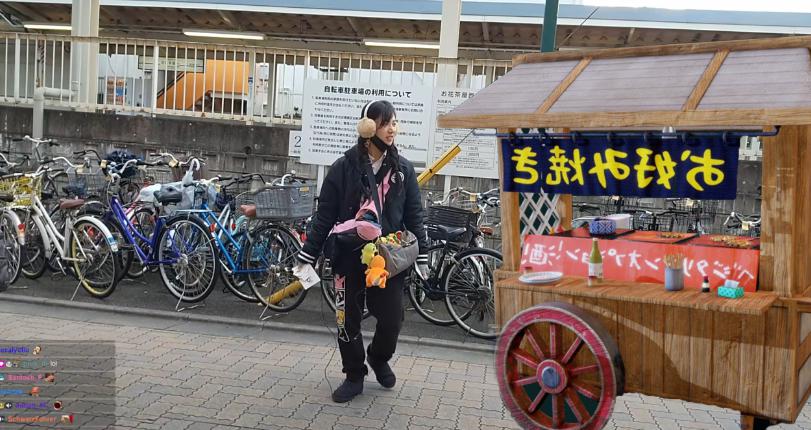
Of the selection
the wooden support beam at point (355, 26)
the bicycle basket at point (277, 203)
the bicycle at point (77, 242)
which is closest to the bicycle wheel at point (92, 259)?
the bicycle at point (77, 242)

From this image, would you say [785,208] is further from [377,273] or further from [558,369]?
[377,273]

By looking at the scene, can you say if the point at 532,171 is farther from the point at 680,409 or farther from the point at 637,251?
the point at 680,409

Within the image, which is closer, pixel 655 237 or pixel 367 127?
pixel 655 237

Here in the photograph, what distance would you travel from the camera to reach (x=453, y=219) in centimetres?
751

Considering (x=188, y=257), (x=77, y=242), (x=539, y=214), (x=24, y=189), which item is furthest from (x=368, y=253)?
(x=24, y=189)

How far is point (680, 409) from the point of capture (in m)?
5.58

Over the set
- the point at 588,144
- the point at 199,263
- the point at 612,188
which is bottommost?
the point at 199,263

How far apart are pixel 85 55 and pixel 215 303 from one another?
7178 millimetres

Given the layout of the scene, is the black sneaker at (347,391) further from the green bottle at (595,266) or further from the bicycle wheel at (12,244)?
the bicycle wheel at (12,244)

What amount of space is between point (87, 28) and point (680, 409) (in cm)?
1264

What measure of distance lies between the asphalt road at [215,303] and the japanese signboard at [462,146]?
219 centimetres

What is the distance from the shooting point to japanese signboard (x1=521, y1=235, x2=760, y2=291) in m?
3.94

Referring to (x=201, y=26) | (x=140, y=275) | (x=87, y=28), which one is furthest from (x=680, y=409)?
(x=201, y=26)

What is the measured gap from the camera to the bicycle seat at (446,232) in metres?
7.40
